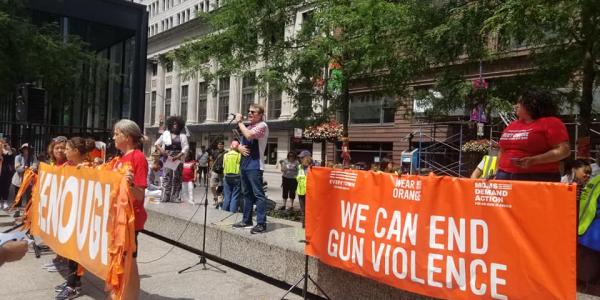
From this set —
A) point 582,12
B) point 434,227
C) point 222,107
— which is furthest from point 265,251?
point 222,107

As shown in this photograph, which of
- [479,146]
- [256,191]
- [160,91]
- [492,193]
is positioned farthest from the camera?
[160,91]

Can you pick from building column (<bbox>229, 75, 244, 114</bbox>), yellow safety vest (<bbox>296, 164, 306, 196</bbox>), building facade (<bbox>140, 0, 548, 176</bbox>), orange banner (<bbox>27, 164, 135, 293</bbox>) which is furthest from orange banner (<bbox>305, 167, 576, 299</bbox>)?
building column (<bbox>229, 75, 244, 114</bbox>)

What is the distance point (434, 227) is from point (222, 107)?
54935 mm

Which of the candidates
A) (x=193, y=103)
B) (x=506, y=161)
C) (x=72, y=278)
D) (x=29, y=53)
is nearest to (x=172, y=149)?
(x=72, y=278)

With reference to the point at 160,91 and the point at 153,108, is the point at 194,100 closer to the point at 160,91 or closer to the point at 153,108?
the point at 160,91

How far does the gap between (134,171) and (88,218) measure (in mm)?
848

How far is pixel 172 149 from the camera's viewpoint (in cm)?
1071

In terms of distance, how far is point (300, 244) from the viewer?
598cm

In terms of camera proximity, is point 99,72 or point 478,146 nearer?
point 478,146

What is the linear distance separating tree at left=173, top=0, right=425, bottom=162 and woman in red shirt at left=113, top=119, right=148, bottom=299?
505 centimetres

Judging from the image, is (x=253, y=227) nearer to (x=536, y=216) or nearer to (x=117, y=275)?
(x=117, y=275)

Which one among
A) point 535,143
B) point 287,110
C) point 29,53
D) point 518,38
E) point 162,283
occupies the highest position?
point 287,110

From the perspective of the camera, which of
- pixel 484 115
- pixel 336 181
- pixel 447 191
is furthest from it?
pixel 484 115

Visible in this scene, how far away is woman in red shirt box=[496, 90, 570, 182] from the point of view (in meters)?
4.39
